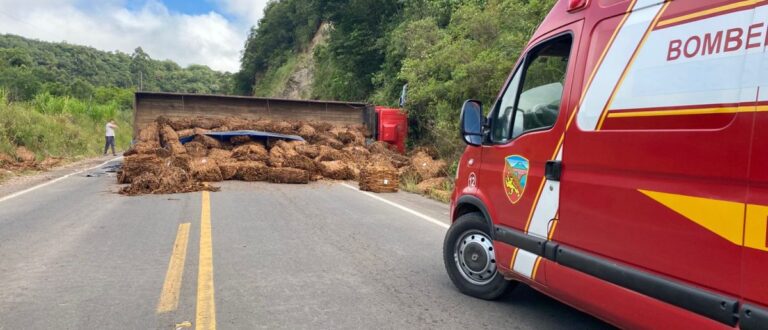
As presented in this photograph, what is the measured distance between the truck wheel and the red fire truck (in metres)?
0.32

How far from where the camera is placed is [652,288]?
2.66m

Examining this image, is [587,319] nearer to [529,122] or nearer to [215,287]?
[529,122]

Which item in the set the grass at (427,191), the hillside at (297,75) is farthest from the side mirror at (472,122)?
the hillside at (297,75)

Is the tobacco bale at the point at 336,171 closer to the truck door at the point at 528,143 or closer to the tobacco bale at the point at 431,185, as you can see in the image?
the tobacco bale at the point at 431,185

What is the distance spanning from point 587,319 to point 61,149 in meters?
22.7

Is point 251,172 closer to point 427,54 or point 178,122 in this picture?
point 178,122

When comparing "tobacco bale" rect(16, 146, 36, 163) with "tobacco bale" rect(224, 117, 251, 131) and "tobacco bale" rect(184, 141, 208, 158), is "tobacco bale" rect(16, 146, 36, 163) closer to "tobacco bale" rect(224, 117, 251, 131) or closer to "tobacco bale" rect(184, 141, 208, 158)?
"tobacco bale" rect(184, 141, 208, 158)

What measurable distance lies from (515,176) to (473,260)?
3.29 feet

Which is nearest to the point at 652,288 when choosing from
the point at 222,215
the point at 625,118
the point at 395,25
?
the point at 625,118

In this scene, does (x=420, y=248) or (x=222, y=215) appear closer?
(x=420, y=248)

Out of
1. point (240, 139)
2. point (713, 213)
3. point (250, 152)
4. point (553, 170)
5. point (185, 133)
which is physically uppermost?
point (185, 133)

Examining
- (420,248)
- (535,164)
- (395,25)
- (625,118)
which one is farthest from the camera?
(395,25)

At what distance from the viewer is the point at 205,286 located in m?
4.53

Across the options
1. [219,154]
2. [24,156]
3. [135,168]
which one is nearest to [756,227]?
[135,168]
